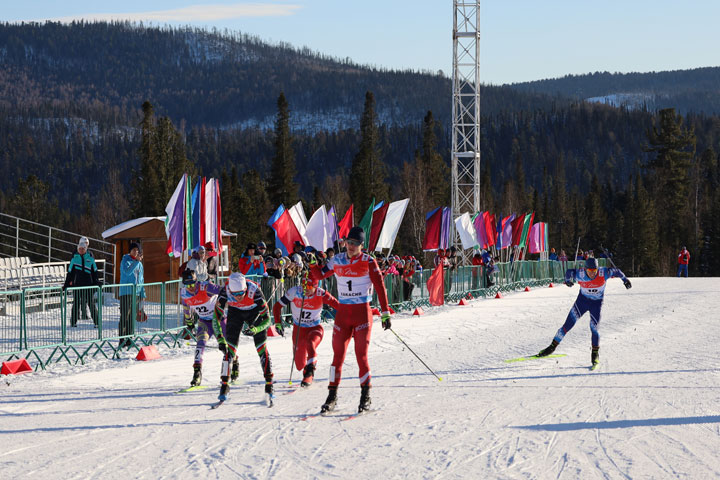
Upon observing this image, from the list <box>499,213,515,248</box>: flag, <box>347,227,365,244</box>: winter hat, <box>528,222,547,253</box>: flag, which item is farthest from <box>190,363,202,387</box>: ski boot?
<box>528,222,547,253</box>: flag

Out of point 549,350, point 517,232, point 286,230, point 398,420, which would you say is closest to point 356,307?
point 398,420

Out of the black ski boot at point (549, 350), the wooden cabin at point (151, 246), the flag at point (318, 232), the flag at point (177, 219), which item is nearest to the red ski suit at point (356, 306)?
the black ski boot at point (549, 350)

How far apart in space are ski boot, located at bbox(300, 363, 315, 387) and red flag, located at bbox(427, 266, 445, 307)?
12.2 m

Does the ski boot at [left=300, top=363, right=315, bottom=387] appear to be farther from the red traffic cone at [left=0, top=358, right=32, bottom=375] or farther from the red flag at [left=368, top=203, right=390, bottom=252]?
the red flag at [left=368, top=203, right=390, bottom=252]

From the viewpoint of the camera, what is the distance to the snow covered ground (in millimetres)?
6254

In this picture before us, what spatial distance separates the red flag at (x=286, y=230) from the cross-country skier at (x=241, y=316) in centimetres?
876

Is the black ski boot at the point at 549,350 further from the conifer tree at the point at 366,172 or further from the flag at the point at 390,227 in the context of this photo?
the conifer tree at the point at 366,172

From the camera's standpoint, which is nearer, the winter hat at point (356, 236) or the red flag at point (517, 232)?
the winter hat at point (356, 236)

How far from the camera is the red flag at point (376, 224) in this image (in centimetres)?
2105

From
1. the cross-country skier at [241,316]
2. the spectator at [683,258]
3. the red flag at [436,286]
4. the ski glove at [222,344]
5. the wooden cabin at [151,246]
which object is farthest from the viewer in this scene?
the spectator at [683,258]

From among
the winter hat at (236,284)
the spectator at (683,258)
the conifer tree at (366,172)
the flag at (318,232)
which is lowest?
the spectator at (683,258)

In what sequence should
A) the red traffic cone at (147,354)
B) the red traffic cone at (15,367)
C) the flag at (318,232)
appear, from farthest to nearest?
the flag at (318,232), the red traffic cone at (147,354), the red traffic cone at (15,367)

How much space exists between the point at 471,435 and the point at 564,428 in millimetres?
1029

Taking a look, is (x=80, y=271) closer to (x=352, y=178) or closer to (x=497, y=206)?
(x=352, y=178)
